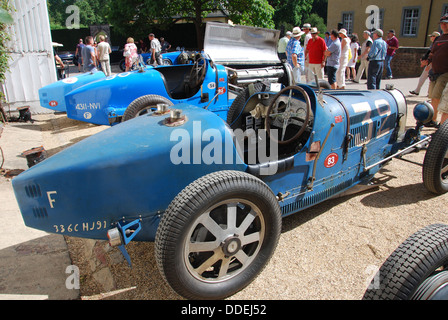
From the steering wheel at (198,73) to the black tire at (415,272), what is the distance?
4659 millimetres

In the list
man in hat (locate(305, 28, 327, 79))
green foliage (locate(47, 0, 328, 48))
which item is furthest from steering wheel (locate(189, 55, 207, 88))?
green foliage (locate(47, 0, 328, 48))

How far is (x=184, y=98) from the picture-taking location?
242 inches

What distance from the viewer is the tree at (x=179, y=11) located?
19.7 meters

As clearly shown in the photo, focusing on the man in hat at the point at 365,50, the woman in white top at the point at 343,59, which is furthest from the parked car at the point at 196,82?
the man in hat at the point at 365,50

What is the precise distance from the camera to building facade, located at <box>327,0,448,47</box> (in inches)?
783

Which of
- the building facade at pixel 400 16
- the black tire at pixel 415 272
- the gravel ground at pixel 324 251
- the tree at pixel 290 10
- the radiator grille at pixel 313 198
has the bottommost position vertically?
the gravel ground at pixel 324 251

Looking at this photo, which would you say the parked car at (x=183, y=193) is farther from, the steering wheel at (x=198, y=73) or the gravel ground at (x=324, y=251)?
the steering wheel at (x=198, y=73)

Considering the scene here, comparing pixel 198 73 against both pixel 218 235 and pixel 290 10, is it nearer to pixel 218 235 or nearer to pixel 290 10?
pixel 218 235

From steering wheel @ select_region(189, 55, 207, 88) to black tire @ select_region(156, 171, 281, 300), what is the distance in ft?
12.7

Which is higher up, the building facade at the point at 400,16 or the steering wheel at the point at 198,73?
the building facade at the point at 400,16

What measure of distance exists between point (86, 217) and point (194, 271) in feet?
2.69

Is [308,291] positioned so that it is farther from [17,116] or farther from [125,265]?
[17,116]

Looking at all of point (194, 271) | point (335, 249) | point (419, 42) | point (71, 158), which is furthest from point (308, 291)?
point (419, 42)

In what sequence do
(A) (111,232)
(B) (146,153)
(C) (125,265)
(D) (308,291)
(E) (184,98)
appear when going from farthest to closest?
1. (E) (184,98)
2. (C) (125,265)
3. (D) (308,291)
4. (B) (146,153)
5. (A) (111,232)
